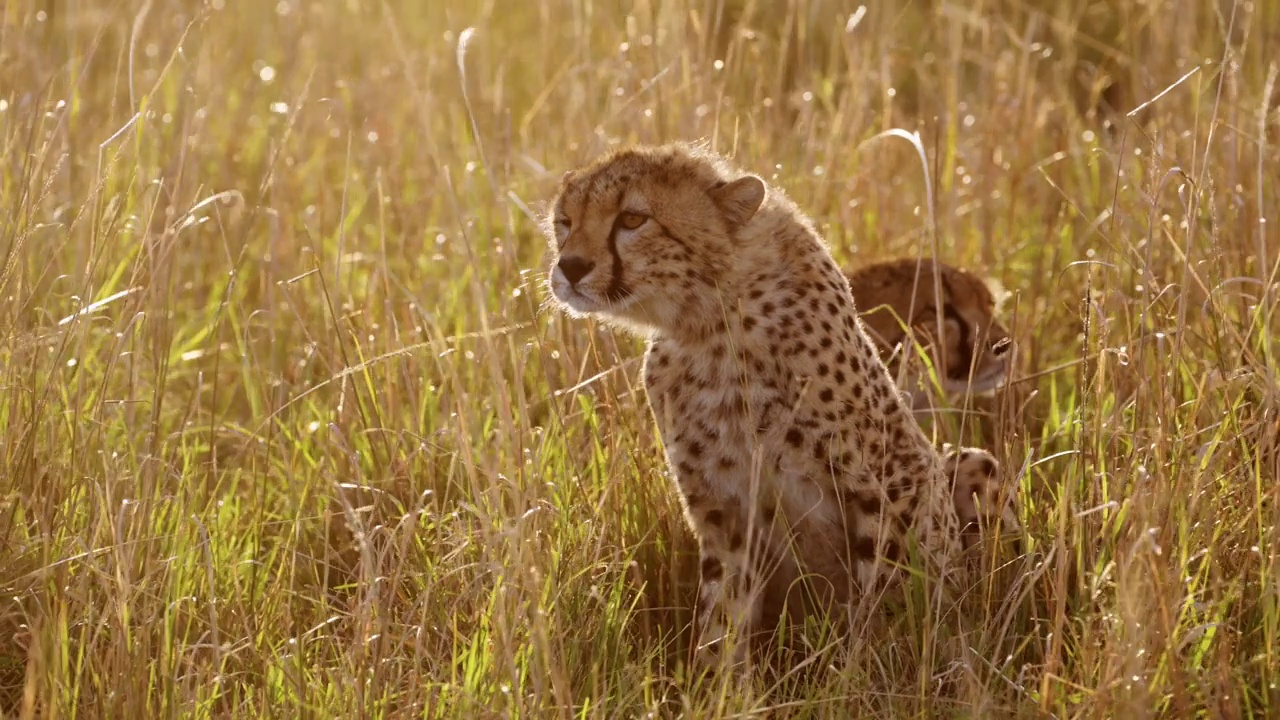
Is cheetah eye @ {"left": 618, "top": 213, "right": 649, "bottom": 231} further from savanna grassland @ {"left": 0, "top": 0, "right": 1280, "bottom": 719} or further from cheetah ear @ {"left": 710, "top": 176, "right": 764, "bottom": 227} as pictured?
savanna grassland @ {"left": 0, "top": 0, "right": 1280, "bottom": 719}

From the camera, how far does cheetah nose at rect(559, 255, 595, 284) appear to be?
2463 millimetres

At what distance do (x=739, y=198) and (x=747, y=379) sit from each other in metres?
0.29

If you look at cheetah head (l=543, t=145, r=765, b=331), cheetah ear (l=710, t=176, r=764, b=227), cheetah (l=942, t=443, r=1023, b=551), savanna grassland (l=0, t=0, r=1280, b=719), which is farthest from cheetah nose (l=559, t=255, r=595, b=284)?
cheetah (l=942, t=443, r=1023, b=551)

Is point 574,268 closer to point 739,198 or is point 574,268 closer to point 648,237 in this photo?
point 648,237

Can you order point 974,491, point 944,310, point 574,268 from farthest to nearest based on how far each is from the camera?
1. point 944,310
2. point 974,491
3. point 574,268

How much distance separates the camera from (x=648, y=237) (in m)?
2.50

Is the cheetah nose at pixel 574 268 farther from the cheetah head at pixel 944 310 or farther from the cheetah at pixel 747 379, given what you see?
the cheetah head at pixel 944 310

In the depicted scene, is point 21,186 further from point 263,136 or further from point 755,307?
point 263,136

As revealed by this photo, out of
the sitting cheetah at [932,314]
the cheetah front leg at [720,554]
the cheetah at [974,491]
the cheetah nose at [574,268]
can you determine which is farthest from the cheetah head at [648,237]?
the sitting cheetah at [932,314]

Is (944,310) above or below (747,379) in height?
below

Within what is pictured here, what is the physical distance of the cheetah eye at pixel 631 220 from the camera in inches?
98.7

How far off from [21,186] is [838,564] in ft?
4.75

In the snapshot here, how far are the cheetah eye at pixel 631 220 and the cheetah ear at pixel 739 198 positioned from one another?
0.13 m

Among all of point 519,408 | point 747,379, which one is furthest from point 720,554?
point 519,408
